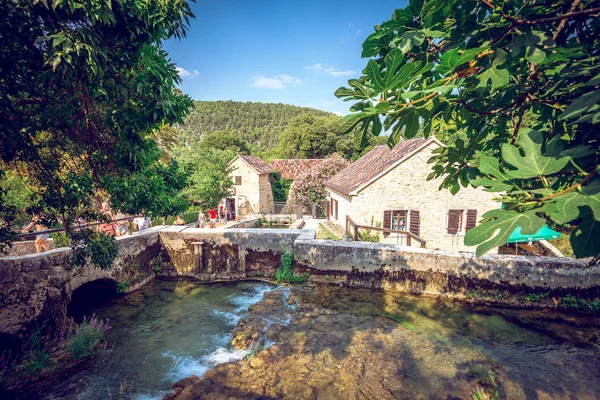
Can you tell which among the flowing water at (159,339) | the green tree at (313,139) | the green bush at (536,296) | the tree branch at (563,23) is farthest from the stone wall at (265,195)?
the tree branch at (563,23)

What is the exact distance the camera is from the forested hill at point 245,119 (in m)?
97.9

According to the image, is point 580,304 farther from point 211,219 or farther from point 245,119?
point 245,119

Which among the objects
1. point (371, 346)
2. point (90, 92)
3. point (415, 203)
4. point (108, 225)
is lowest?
point (371, 346)

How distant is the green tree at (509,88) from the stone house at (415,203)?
10.2 metres

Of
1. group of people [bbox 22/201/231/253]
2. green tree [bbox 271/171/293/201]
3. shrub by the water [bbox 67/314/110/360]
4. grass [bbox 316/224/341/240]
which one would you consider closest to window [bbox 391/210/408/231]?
grass [bbox 316/224/341/240]

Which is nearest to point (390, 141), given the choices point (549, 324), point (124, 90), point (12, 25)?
point (124, 90)

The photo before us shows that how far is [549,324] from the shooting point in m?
6.45

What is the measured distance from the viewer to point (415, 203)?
40.7ft

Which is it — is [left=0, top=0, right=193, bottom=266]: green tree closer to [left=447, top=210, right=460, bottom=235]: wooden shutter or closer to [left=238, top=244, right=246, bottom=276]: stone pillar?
[left=238, top=244, right=246, bottom=276]: stone pillar

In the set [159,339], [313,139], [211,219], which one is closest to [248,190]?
[211,219]

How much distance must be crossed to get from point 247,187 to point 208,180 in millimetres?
6302

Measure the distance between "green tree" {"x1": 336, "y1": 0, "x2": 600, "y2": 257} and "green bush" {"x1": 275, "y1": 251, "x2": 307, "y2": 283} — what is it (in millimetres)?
7830

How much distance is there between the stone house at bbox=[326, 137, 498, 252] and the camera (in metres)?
12.1

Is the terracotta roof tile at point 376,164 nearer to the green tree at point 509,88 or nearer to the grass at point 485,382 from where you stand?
the grass at point 485,382
